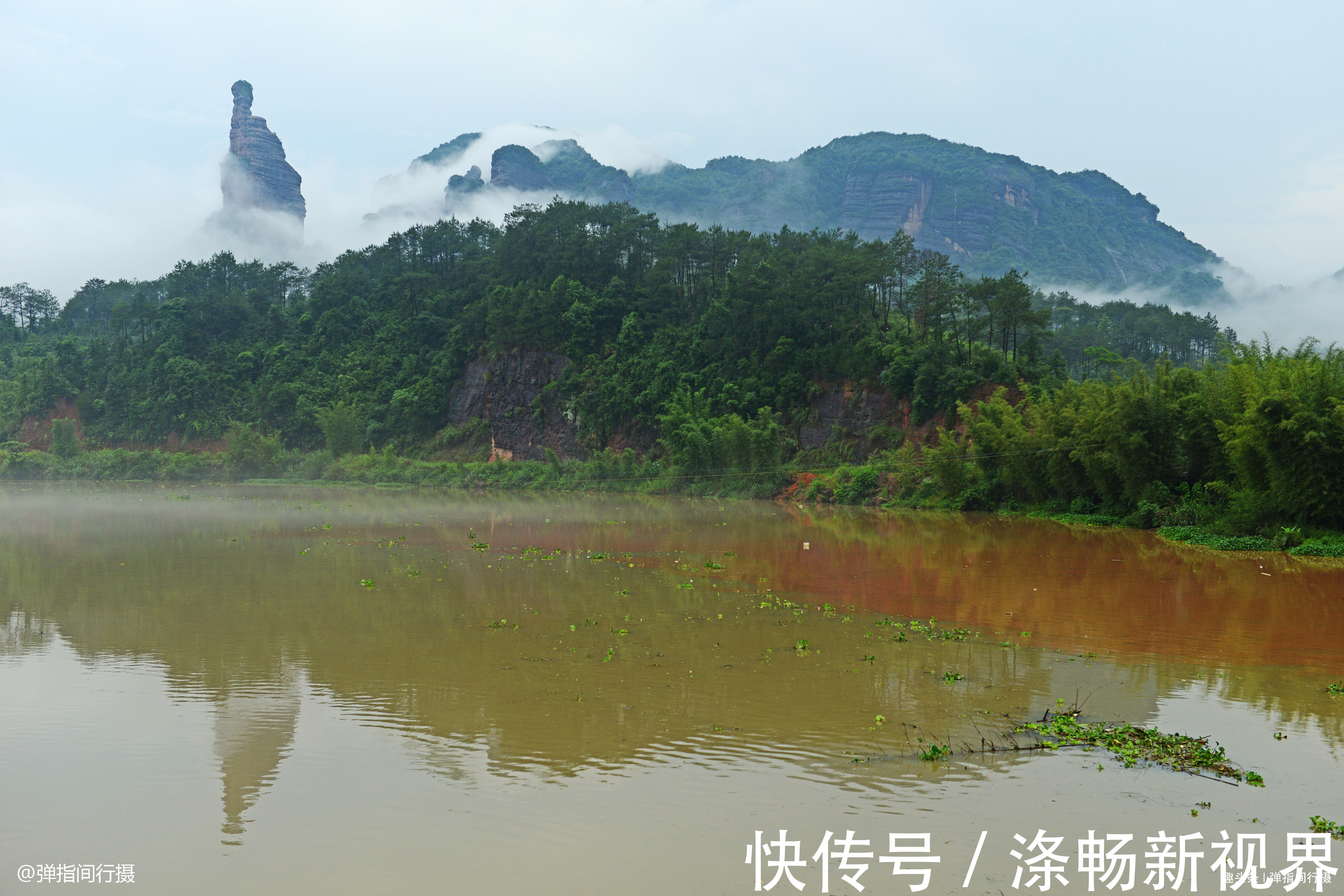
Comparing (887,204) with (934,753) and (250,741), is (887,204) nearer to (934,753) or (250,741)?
(934,753)

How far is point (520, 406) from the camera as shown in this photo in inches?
2672

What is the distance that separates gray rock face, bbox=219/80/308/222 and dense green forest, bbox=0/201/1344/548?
6337 cm

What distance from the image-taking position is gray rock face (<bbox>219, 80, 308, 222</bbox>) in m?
154

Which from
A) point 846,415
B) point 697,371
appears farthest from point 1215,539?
point 697,371

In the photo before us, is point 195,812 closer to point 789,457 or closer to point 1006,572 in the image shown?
point 1006,572

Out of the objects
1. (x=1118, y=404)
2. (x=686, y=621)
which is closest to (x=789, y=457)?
(x=1118, y=404)

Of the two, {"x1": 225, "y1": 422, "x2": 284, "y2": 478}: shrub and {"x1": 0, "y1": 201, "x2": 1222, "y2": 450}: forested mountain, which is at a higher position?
{"x1": 0, "y1": 201, "x2": 1222, "y2": 450}: forested mountain

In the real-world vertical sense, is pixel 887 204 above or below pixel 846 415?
above

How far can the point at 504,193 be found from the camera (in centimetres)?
17312

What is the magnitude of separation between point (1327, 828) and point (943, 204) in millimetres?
170124

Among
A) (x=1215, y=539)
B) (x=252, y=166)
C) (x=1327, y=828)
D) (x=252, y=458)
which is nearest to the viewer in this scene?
(x=1327, y=828)

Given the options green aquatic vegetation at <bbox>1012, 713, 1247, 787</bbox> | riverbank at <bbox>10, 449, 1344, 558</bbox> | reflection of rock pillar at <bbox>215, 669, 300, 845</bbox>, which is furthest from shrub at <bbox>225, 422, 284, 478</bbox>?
green aquatic vegetation at <bbox>1012, 713, 1247, 787</bbox>

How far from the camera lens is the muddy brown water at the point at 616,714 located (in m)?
5.83

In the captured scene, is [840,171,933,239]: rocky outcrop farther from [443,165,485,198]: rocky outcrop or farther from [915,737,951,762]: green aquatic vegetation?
[915,737,951,762]: green aquatic vegetation
